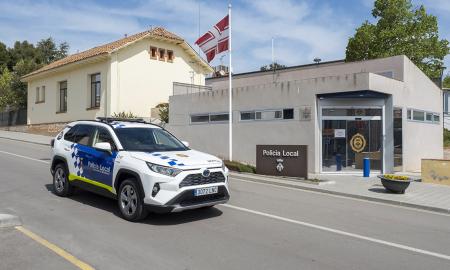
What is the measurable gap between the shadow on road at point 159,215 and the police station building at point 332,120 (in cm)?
702

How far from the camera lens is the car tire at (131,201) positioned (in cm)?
745

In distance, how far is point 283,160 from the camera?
601 inches

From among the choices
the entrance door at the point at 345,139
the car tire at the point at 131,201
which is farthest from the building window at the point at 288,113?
the car tire at the point at 131,201

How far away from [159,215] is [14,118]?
35840mm

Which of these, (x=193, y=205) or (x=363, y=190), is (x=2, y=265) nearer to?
(x=193, y=205)

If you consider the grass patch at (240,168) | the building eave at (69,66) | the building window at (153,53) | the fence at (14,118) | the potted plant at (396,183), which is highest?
the building window at (153,53)

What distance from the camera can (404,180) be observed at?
12164 millimetres

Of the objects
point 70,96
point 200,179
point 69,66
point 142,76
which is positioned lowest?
point 200,179

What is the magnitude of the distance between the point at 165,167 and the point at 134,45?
2280cm

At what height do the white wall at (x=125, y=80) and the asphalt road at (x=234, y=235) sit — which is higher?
the white wall at (x=125, y=80)

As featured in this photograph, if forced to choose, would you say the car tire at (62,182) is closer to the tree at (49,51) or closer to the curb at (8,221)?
the curb at (8,221)

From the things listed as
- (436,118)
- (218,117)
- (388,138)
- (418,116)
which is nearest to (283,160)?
(388,138)

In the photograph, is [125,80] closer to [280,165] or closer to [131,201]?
[280,165]

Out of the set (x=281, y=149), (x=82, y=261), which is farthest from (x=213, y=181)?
(x=281, y=149)
